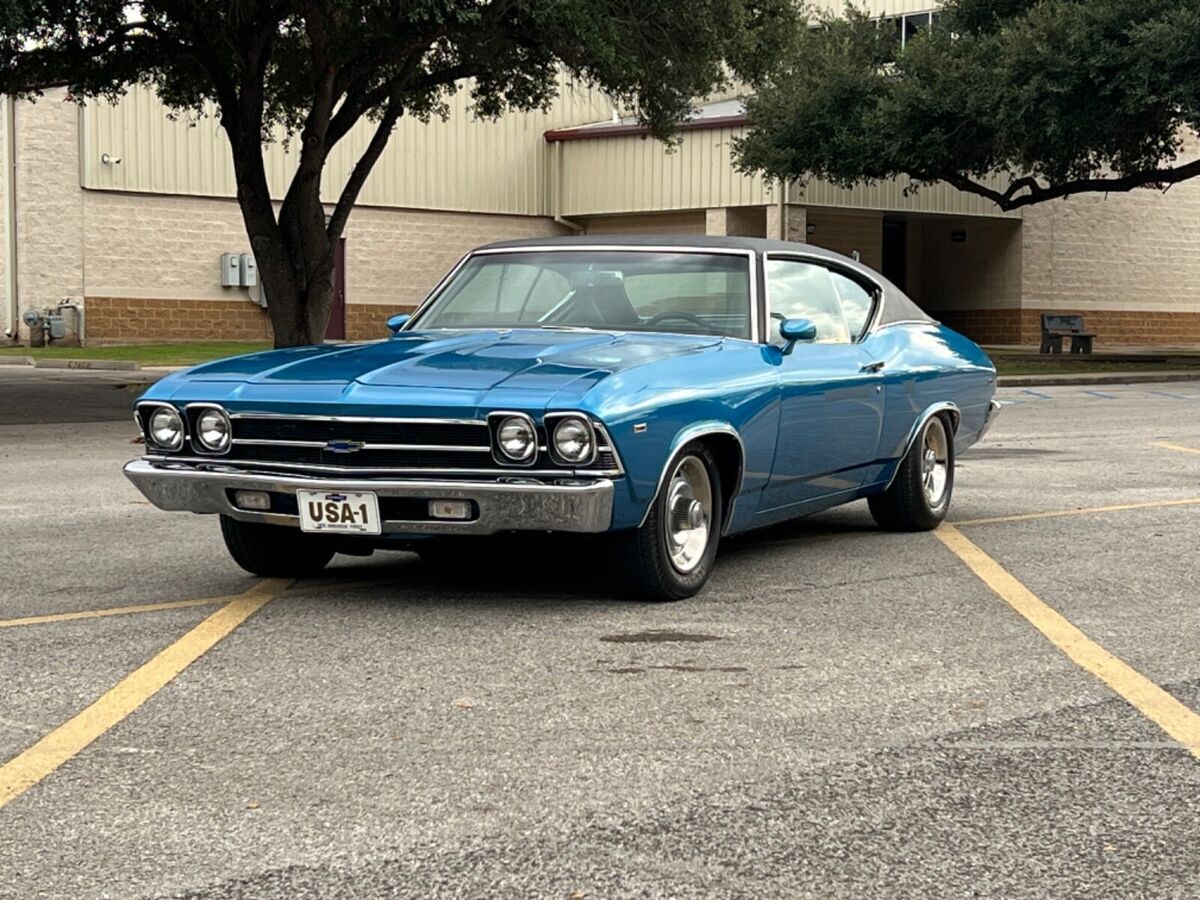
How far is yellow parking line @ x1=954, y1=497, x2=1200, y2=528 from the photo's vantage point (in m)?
9.59

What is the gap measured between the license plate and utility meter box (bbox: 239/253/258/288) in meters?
30.9

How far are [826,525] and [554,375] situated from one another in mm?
3336

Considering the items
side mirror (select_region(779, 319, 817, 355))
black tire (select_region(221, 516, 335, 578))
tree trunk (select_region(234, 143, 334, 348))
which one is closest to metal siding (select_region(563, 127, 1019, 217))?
tree trunk (select_region(234, 143, 334, 348))

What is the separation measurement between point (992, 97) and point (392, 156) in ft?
48.3

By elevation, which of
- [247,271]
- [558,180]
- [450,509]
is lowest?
[450,509]

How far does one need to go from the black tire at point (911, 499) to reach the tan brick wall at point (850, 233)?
103 feet

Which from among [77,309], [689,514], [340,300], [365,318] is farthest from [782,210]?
[689,514]

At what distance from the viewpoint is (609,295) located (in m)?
7.76

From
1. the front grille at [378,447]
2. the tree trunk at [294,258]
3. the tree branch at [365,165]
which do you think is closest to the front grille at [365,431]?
the front grille at [378,447]

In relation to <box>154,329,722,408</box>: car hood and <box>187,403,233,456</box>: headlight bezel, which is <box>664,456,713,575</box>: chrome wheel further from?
<box>187,403,233,456</box>: headlight bezel

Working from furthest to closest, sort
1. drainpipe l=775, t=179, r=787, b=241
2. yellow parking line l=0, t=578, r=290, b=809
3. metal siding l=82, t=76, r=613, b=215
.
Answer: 1. drainpipe l=775, t=179, r=787, b=241
2. metal siding l=82, t=76, r=613, b=215
3. yellow parking line l=0, t=578, r=290, b=809

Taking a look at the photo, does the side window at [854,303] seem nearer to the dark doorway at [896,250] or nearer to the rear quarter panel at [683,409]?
the rear quarter panel at [683,409]

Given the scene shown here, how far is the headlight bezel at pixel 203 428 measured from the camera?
6.62m

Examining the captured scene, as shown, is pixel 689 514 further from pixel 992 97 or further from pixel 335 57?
pixel 992 97
